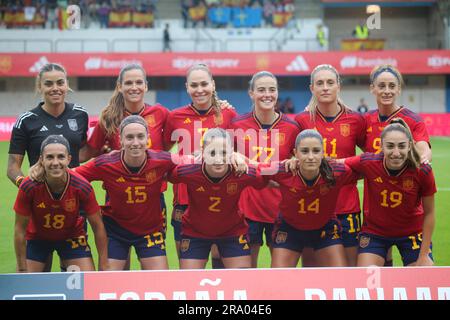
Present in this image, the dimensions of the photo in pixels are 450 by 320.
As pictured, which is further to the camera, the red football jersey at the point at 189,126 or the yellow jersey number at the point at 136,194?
the red football jersey at the point at 189,126

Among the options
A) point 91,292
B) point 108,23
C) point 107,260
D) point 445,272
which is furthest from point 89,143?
point 108,23

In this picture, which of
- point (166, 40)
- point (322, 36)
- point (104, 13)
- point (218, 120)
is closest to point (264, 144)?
point (218, 120)

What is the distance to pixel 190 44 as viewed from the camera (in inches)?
917

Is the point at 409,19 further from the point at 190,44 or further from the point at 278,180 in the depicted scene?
the point at 278,180

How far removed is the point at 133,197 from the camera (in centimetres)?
411

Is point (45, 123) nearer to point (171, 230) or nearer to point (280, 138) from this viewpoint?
point (280, 138)

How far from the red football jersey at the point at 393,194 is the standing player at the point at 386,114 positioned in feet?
0.60

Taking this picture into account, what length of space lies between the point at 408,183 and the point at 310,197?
2.08 ft

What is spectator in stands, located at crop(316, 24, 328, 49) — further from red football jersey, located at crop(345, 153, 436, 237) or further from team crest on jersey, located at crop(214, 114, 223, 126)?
red football jersey, located at crop(345, 153, 436, 237)

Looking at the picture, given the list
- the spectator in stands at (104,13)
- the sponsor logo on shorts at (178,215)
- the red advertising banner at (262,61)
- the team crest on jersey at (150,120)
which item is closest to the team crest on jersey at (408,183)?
the sponsor logo on shorts at (178,215)

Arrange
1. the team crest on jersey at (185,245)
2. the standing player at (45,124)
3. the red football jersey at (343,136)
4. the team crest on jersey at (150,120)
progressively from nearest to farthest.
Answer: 1. the team crest on jersey at (185,245)
2. the standing player at (45,124)
3. the red football jersey at (343,136)
4. the team crest on jersey at (150,120)

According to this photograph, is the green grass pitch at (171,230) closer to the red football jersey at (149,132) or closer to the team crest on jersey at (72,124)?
the red football jersey at (149,132)

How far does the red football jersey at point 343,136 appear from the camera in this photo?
14.3 feet

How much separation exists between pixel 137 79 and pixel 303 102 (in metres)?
20.0
